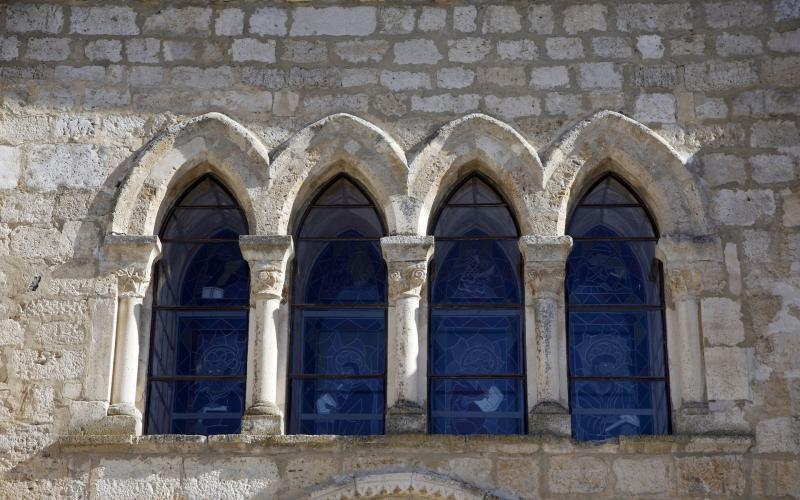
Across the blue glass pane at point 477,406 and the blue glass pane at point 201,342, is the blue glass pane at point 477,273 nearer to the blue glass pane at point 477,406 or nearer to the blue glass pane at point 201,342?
the blue glass pane at point 477,406

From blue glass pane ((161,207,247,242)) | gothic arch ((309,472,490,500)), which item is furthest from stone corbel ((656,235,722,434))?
blue glass pane ((161,207,247,242))

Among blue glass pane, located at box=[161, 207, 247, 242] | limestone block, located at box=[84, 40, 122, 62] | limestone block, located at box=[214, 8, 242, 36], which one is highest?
limestone block, located at box=[214, 8, 242, 36]

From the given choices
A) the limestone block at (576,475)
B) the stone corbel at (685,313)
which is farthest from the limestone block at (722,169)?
the limestone block at (576,475)

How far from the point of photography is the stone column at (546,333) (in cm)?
805

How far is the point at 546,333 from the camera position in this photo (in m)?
8.21

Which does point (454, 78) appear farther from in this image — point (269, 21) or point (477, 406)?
point (477, 406)

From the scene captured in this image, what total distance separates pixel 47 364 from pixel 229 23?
230 cm

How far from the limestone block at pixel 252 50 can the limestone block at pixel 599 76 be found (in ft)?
5.94

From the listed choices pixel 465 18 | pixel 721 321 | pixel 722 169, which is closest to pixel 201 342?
pixel 465 18

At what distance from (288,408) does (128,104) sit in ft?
6.65

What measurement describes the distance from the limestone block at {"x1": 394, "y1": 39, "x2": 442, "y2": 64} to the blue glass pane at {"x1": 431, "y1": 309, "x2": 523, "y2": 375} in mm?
1487

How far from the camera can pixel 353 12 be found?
905 centimetres

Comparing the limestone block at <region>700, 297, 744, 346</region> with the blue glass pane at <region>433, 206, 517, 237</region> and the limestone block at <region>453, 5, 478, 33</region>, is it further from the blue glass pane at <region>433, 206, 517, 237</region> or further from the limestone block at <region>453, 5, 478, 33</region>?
the limestone block at <region>453, 5, 478, 33</region>

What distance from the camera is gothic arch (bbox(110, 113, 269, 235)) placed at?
8555 mm
